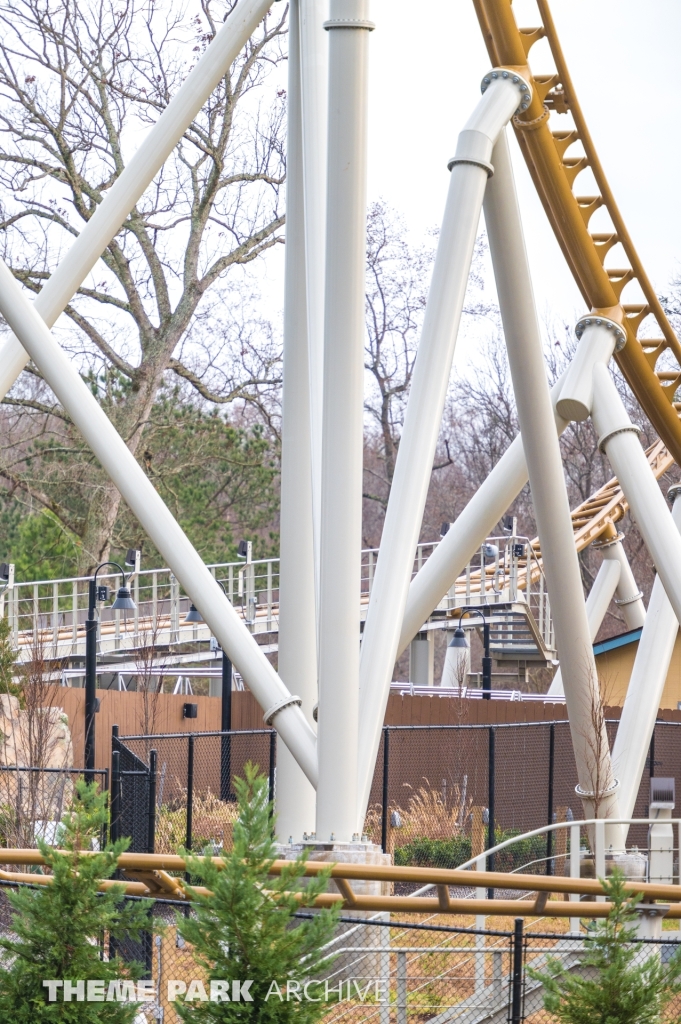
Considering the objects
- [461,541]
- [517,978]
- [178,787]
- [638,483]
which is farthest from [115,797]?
[178,787]

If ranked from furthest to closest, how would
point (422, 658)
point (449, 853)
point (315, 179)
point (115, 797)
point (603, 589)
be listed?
point (422, 658), point (603, 589), point (449, 853), point (115, 797), point (315, 179)

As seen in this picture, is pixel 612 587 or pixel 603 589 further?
pixel 612 587

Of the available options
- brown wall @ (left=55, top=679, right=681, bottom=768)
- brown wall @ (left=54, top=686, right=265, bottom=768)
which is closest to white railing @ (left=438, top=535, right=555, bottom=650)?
brown wall @ (left=55, top=679, right=681, bottom=768)

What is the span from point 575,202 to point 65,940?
7131 millimetres

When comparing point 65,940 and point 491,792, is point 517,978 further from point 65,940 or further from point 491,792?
point 491,792

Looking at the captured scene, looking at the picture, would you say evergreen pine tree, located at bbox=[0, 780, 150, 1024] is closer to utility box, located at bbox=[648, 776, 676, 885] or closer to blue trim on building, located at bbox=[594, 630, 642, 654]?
utility box, located at bbox=[648, 776, 676, 885]

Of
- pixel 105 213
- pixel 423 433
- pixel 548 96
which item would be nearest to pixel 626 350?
pixel 548 96

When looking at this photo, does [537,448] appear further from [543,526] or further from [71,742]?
[71,742]

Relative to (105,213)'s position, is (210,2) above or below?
above

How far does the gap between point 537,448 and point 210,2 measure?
71.0 ft

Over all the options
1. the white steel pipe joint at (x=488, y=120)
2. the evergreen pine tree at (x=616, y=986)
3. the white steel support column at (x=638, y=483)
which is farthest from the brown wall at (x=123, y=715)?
the evergreen pine tree at (x=616, y=986)

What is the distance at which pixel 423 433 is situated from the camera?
816cm

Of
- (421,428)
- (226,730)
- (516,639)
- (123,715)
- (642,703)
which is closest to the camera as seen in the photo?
(421,428)

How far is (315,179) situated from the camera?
8.97 metres
